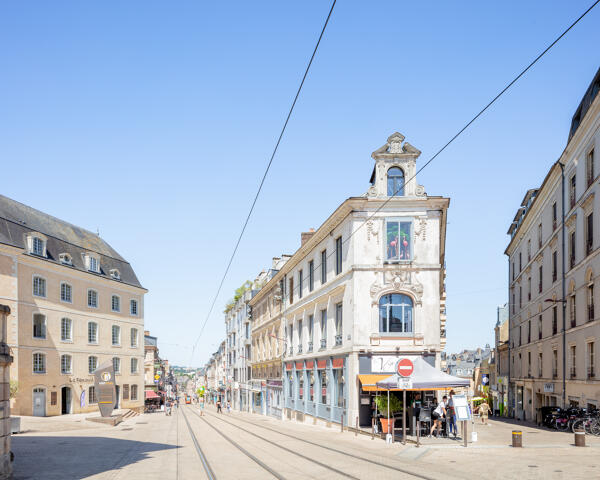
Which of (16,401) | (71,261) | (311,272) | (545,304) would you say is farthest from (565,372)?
(71,261)

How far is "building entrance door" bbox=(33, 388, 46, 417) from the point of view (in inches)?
1738

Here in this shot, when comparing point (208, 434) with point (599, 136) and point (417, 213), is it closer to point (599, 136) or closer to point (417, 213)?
point (417, 213)

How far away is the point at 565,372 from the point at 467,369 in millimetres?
86098

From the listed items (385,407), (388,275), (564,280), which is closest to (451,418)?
(385,407)

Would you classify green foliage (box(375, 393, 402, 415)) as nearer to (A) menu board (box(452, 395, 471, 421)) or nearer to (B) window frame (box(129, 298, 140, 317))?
(A) menu board (box(452, 395, 471, 421))

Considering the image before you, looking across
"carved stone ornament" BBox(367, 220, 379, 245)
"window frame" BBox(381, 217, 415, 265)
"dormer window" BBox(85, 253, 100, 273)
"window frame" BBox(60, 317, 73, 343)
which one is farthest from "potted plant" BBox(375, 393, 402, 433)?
"dormer window" BBox(85, 253, 100, 273)

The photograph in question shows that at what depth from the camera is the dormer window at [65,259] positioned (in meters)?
48.9

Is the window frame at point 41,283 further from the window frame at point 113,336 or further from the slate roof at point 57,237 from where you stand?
the window frame at point 113,336

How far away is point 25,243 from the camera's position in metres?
44.7

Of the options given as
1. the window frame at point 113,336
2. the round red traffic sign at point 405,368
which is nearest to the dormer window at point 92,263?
the window frame at point 113,336

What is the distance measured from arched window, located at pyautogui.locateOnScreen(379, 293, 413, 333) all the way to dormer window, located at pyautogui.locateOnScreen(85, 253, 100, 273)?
32497 mm

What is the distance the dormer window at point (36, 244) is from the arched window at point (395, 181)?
28.4m

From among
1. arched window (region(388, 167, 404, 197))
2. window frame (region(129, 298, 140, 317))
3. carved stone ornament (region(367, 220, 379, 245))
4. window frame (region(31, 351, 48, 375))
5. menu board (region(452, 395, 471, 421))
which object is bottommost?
window frame (region(31, 351, 48, 375))

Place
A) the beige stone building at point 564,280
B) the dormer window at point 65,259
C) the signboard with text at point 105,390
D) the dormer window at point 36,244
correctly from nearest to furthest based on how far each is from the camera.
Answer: the beige stone building at point 564,280, the signboard with text at point 105,390, the dormer window at point 36,244, the dormer window at point 65,259
